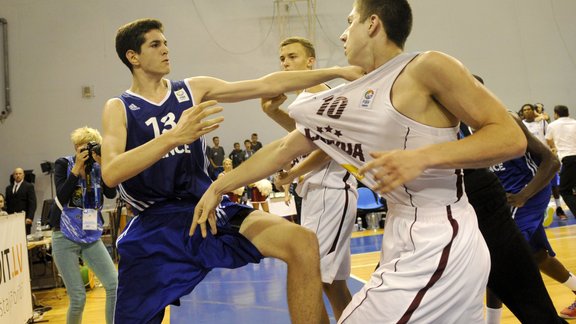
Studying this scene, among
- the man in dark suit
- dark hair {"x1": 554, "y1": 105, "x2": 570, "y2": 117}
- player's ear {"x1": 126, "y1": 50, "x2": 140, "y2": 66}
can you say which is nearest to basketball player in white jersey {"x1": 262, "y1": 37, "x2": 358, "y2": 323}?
player's ear {"x1": 126, "y1": 50, "x2": 140, "y2": 66}

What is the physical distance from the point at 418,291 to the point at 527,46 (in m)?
18.8

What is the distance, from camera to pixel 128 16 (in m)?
16.7

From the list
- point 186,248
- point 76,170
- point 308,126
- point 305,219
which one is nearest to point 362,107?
point 308,126

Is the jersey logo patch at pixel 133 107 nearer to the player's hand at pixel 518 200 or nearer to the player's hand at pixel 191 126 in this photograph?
the player's hand at pixel 191 126

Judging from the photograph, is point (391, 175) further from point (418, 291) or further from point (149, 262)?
point (149, 262)

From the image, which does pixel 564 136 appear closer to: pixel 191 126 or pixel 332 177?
pixel 332 177

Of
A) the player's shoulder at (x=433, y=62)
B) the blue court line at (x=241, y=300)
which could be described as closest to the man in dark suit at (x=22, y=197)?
the blue court line at (x=241, y=300)

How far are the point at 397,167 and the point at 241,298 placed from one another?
17.4 ft

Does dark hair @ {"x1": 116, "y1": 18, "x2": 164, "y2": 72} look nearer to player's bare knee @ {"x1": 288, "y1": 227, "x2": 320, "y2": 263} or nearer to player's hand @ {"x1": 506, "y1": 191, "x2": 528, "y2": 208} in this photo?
player's bare knee @ {"x1": 288, "y1": 227, "x2": 320, "y2": 263}

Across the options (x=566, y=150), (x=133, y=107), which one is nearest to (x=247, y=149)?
(x=566, y=150)

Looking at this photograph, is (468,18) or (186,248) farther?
(468,18)

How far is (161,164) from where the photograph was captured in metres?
3.12

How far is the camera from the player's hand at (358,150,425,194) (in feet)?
6.17

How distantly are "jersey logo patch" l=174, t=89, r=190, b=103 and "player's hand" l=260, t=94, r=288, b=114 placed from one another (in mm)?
625
